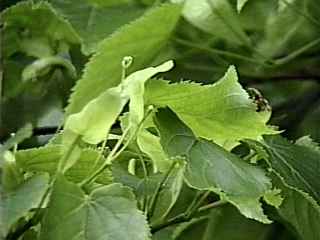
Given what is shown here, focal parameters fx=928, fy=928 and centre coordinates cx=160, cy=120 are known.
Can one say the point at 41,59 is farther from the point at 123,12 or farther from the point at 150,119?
the point at 150,119

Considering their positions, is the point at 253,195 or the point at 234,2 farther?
the point at 234,2

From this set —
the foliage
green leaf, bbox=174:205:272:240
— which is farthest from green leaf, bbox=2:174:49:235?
green leaf, bbox=174:205:272:240

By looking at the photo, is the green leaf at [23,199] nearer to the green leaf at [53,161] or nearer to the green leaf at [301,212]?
the green leaf at [53,161]

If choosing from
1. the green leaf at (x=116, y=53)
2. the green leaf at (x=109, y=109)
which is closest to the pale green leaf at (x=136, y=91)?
the green leaf at (x=109, y=109)

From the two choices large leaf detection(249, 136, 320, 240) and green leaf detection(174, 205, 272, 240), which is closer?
large leaf detection(249, 136, 320, 240)

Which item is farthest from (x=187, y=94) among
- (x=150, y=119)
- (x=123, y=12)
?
(x=123, y=12)

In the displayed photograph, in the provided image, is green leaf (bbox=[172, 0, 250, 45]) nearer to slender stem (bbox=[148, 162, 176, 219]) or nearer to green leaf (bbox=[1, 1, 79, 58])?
green leaf (bbox=[1, 1, 79, 58])

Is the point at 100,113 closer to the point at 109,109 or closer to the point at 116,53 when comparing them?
the point at 109,109
